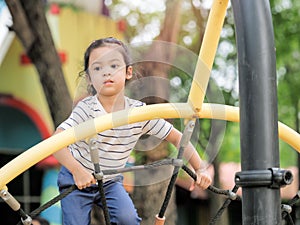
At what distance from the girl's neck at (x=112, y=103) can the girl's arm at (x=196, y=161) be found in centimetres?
21

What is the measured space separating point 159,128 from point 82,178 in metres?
0.33

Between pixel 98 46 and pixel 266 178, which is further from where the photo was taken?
pixel 98 46

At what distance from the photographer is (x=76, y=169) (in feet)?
8.32

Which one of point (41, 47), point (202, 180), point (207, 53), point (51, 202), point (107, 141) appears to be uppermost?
point (41, 47)

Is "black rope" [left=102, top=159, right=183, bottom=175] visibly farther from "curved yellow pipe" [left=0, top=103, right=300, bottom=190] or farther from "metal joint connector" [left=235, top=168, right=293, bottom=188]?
"metal joint connector" [left=235, top=168, right=293, bottom=188]

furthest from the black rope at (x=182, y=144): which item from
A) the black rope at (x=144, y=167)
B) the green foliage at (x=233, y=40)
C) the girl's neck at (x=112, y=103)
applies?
the green foliage at (x=233, y=40)

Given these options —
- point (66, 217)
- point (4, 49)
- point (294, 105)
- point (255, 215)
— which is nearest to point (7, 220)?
point (4, 49)

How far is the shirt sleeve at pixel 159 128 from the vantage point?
8.70ft

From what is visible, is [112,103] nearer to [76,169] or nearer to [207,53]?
[76,169]

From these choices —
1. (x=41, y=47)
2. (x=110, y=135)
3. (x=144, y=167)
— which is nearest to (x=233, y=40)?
(x=41, y=47)

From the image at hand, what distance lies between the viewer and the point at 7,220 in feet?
32.9

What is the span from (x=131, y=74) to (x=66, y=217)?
59 cm

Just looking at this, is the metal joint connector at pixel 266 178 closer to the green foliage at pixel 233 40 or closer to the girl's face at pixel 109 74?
the girl's face at pixel 109 74

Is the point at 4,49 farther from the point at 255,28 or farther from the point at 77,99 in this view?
the point at 255,28
